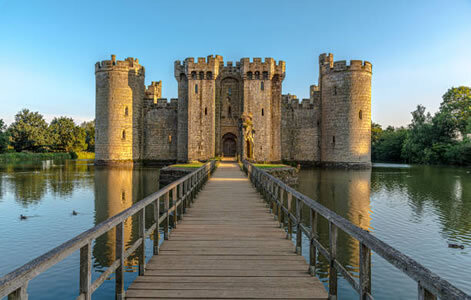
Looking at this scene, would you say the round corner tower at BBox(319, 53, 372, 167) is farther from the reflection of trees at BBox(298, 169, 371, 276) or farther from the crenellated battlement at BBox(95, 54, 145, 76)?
the crenellated battlement at BBox(95, 54, 145, 76)

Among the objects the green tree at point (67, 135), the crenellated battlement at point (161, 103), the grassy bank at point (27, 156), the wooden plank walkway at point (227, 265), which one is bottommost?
the wooden plank walkway at point (227, 265)

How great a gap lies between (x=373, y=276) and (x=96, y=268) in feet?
19.4

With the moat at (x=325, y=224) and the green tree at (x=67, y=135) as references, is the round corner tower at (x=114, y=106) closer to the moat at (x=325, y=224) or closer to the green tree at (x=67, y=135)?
the moat at (x=325, y=224)

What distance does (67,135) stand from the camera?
6281 cm

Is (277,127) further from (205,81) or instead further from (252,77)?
(205,81)

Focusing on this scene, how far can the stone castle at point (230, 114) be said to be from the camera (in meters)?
36.5

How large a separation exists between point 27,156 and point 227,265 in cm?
5698

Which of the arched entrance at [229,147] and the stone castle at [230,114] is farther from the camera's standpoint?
the arched entrance at [229,147]

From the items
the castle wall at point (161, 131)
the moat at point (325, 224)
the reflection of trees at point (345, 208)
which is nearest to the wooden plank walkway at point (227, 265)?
the moat at point (325, 224)

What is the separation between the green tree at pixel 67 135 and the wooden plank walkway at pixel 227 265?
62.0m

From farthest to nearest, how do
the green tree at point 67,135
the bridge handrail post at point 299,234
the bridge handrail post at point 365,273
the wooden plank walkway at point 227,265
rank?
the green tree at point 67,135
the bridge handrail post at point 299,234
the wooden plank walkway at point 227,265
the bridge handrail post at point 365,273

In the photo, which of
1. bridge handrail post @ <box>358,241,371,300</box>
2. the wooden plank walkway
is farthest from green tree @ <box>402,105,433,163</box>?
bridge handrail post @ <box>358,241,371,300</box>

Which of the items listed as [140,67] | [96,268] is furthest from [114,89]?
[96,268]

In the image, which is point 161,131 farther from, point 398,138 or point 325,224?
point 398,138
